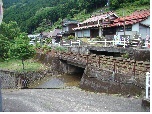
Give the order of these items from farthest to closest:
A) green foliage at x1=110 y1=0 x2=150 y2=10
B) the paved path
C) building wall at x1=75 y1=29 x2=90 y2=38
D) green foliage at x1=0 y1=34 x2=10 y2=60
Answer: green foliage at x1=110 y1=0 x2=150 y2=10, building wall at x1=75 y1=29 x2=90 y2=38, green foliage at x1=0 y1=34 x2=10 y2=60, the paved path

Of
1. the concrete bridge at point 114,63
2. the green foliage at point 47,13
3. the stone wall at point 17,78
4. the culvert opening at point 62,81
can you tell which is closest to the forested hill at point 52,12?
the green foliage at point 47,13

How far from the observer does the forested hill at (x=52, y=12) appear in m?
65.9

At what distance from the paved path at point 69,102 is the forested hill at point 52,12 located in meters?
44.5

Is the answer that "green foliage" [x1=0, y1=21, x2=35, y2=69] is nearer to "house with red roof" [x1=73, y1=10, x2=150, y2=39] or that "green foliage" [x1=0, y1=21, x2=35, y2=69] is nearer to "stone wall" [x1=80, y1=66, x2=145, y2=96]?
"stone wall" [x1=80, y1=66, x2=145, y2=96]

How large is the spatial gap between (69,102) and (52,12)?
230 feet

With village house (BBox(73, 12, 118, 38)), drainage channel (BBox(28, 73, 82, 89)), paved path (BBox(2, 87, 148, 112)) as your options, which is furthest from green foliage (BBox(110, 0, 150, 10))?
paved path (BBox(2, 87, 148, 112))

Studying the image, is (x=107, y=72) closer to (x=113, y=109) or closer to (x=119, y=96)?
(x=119, y=96)

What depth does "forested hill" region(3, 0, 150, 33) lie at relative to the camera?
65925 millimetres

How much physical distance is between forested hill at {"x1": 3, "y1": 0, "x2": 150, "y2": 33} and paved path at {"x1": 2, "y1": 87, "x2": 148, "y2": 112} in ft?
146

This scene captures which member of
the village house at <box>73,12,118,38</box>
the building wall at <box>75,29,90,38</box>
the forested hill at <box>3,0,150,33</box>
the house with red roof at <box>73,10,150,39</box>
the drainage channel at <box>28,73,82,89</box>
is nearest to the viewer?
the drainage channel at <box>28,73,82,89</box>

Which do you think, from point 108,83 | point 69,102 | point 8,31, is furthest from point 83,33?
point 69,102

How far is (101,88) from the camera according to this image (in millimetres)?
17594

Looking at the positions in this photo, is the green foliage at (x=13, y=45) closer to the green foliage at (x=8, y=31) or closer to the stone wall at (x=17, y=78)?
the green foliage at (x=8, y=31)

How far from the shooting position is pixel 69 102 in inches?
585
